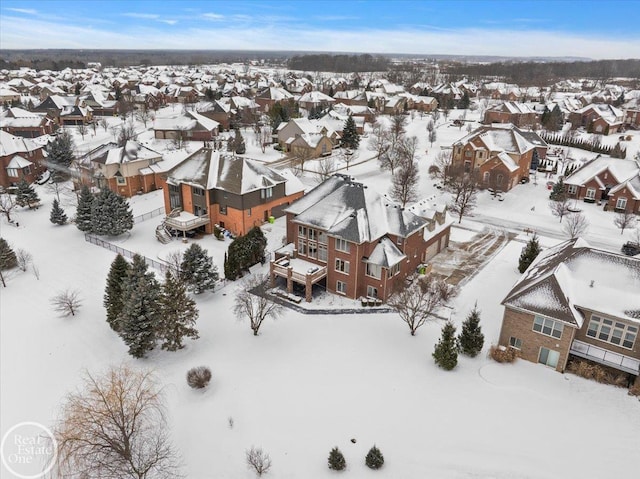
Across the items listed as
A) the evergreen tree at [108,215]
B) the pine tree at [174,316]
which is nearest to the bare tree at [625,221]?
the pine tree at [174,316]

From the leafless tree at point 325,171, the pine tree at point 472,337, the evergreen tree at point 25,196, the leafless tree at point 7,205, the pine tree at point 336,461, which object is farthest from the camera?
the leafless tree at point 325,171

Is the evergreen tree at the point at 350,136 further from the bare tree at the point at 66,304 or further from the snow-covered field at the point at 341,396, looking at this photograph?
the bare tree at the point at 66,304

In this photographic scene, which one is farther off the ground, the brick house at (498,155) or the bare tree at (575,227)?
the brick house at (498,155)

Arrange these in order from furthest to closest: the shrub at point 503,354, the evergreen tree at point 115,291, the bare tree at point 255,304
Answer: the evergreen tree at point 115,291, the bare tree at point 255,304, the shrub at point 503,354

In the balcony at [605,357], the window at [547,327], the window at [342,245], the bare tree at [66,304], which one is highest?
the window at [342,245]

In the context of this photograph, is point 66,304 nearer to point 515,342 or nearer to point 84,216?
point 84,216

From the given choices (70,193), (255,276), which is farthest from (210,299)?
(70,193)

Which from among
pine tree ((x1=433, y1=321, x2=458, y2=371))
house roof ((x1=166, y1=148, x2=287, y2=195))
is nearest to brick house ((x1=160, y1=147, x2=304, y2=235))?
house roof ((x1=166, y1=148, x2=287, y2=195))
